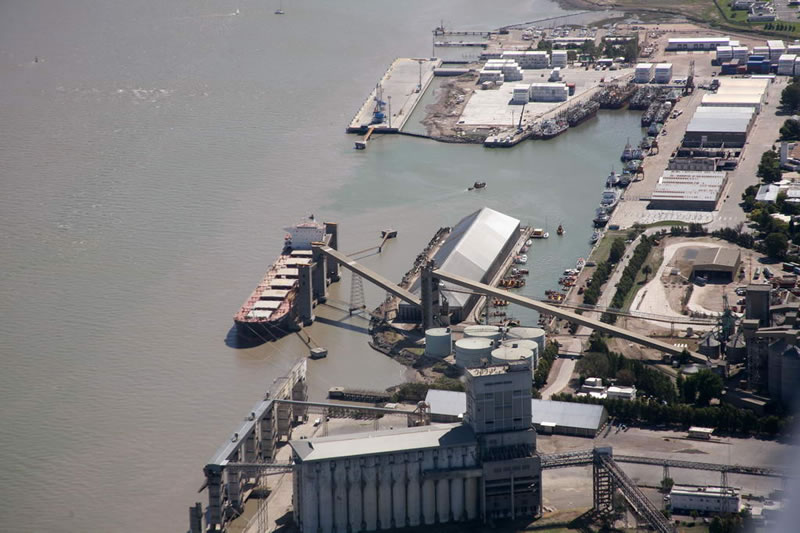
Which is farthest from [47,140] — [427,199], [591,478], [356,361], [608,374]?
[591,478]

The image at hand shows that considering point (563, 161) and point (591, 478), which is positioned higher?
point (563, 161)

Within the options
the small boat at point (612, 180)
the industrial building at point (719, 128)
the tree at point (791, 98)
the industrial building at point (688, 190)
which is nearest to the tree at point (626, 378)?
the industrial building at point (688, 190)

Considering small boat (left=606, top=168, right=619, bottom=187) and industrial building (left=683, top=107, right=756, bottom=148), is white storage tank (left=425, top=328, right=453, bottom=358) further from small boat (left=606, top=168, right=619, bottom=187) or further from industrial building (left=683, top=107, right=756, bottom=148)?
industrial building (left=683, top=107, right=756, bottom=148)

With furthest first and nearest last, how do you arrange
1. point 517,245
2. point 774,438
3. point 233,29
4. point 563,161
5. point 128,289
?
1. point 233,29
2. point 563,161
3. point 517,245
4. point 128,289
5. point 774,438

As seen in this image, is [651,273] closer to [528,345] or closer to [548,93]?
[528,345]

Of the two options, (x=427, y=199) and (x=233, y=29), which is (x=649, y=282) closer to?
(x=427, y=199)
